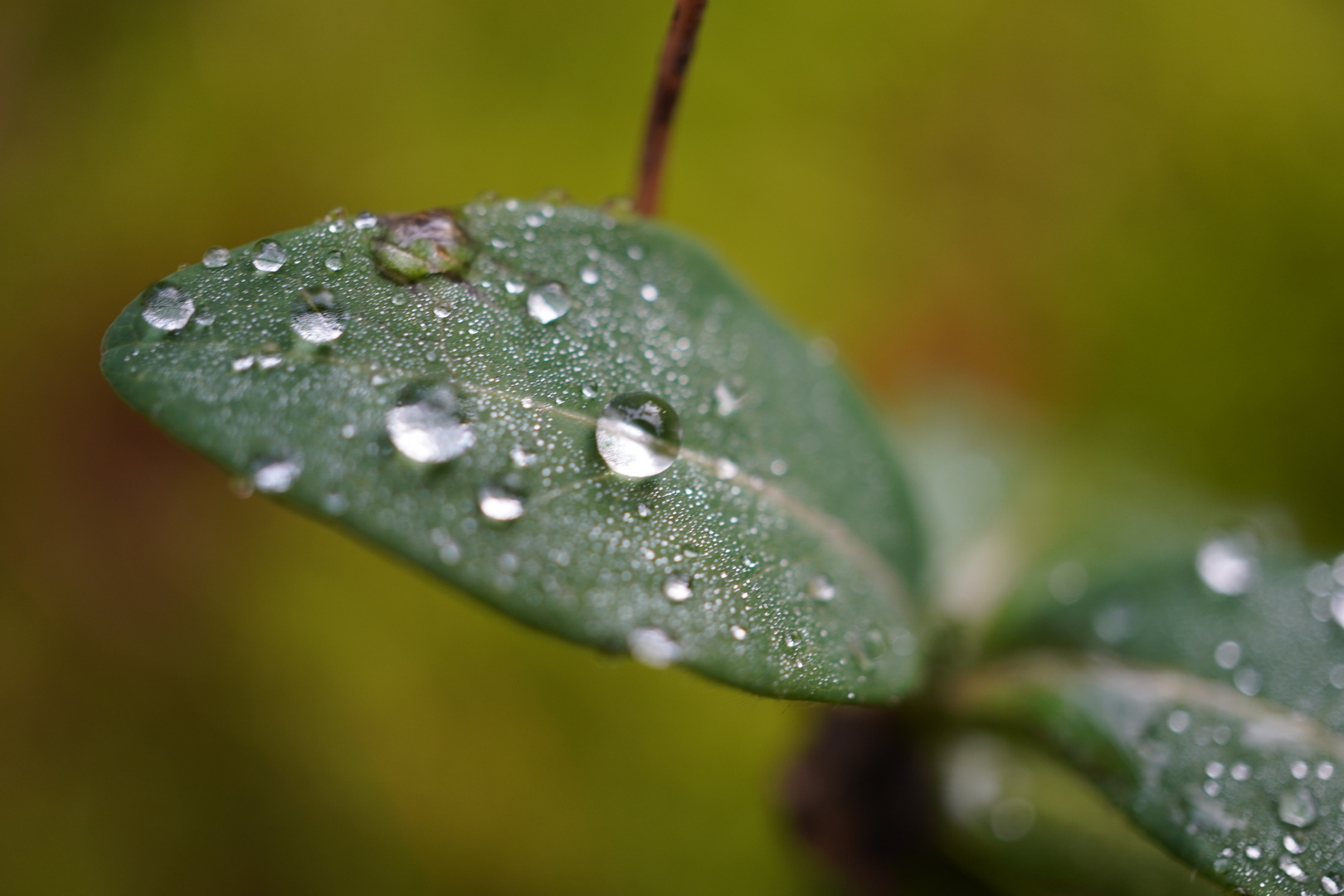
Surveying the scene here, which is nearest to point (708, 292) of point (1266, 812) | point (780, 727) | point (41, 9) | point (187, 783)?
point (1266, 812)

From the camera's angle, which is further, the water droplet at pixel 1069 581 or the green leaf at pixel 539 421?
the water droplet at pixel 1069 581

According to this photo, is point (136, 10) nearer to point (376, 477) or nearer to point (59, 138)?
point (59, 138)

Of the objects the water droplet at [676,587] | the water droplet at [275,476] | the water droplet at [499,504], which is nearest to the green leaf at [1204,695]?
the water droplet at [676,587]

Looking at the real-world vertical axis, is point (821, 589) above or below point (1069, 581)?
above

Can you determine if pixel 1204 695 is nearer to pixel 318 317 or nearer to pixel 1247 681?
pixel 1247 681

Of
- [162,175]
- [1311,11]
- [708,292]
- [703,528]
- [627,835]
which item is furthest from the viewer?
[1311,11]

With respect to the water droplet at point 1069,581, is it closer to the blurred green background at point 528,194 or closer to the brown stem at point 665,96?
the blurred green background at point 528,194

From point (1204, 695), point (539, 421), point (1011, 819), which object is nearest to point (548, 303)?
point (539, 421)
